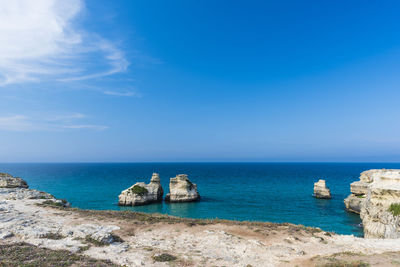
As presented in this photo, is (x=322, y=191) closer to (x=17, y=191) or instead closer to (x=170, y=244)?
(x=170, y=244)

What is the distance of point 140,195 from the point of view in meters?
52.0

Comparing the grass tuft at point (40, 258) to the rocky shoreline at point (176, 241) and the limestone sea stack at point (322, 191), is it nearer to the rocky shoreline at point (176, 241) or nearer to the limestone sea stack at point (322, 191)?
the rocky shoreline at point (176, 241)

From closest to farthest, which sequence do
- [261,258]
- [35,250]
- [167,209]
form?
1. [35,250]
2. [261,258]
3. [167,209]

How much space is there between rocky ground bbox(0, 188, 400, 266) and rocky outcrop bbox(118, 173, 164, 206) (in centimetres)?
3088

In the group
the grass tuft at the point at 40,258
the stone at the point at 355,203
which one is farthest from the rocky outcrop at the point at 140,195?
the stone at the point at 355,203

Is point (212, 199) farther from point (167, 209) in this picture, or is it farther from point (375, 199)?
point (375, 199)

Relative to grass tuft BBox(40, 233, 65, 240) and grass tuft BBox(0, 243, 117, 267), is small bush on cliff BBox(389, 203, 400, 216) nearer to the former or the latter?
grass tuft BBox(0, 243, 117, 267)

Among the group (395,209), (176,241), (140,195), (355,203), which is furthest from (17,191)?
(355,203)

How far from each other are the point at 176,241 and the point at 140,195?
39568 mm

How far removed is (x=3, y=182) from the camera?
40.2 metres

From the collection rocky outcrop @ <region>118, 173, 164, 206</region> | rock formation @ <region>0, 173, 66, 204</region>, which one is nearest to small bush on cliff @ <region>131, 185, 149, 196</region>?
rocky outcrop @ <region>118, 173, 164, 206</region>

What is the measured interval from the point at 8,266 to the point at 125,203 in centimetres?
4368

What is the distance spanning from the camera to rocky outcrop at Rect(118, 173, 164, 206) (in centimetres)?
5106

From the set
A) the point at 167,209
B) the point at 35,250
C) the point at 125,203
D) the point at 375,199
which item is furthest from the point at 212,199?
the point at 35,250
